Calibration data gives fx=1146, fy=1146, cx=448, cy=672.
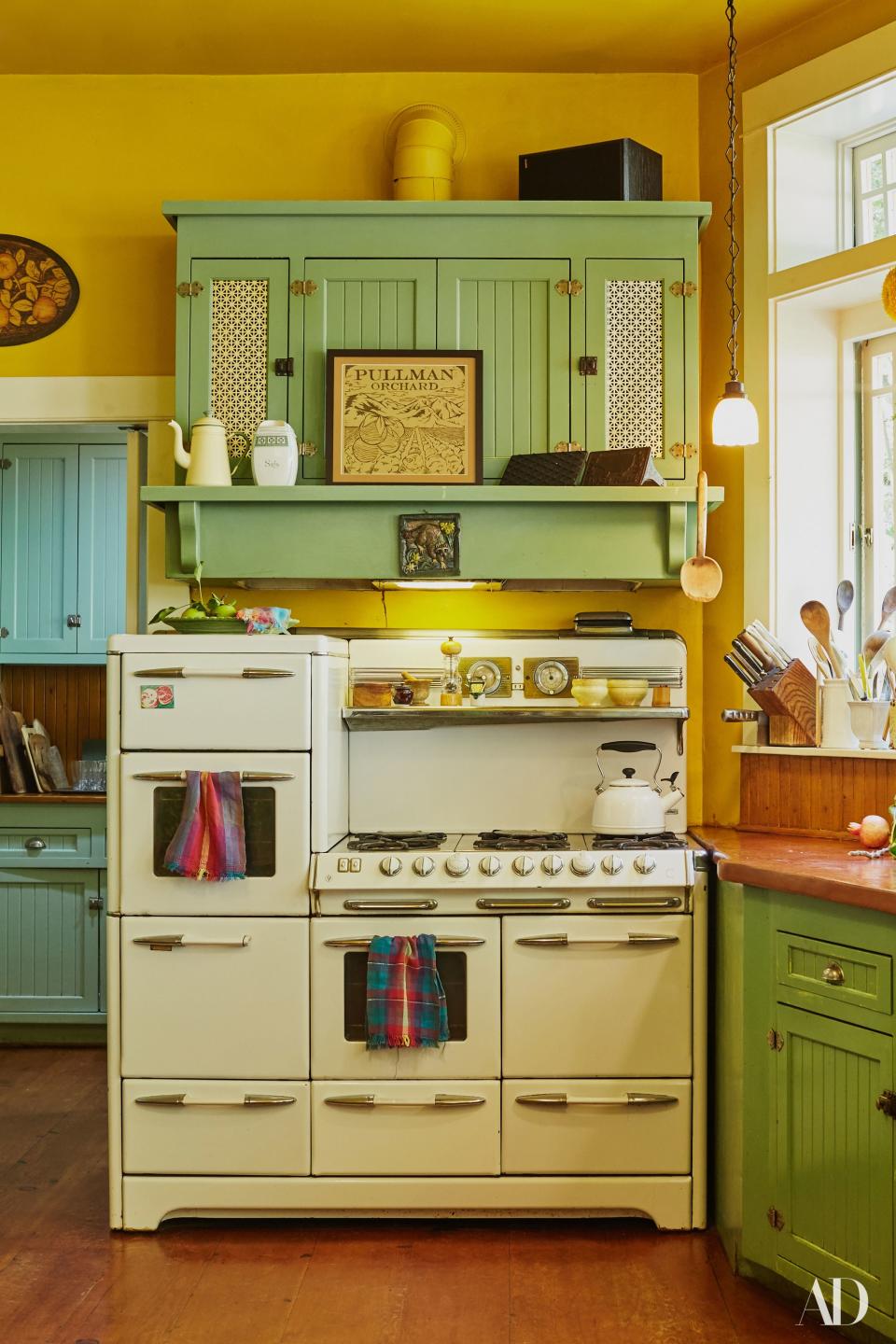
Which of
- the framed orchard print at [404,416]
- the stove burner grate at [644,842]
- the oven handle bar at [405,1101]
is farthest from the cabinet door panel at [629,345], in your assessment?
the oven handle bar at [405,1101]

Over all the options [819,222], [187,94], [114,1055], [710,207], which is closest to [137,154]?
[187,94]

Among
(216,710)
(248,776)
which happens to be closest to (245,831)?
(248,776)

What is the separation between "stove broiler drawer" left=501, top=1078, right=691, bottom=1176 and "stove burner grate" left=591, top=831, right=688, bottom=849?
1.94 ft

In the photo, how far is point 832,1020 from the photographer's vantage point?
240 cm

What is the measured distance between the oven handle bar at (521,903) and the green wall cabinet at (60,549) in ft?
8.74

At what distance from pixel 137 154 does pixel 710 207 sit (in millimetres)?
1839

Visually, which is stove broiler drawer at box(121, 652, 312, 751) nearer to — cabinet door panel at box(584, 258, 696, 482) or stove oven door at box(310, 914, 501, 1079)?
stove oven door at box(310, 914, 501, 1079)

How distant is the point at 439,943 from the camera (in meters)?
2.88

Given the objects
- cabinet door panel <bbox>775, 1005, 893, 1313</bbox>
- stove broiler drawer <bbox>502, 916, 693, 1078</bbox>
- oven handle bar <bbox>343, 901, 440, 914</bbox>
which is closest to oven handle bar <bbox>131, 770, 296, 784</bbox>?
oven handle bar <bbox>343, 901, 440, 914</bbox>

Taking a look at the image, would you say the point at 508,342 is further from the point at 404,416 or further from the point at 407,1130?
the point at 407,1130

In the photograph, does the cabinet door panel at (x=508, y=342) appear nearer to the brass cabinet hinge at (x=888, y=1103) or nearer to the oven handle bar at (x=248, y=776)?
the oven handle bar at (x=248, y=776)

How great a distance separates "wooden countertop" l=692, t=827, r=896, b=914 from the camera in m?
2.32

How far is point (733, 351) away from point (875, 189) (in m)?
0.75

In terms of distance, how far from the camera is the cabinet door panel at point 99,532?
16.2ft
